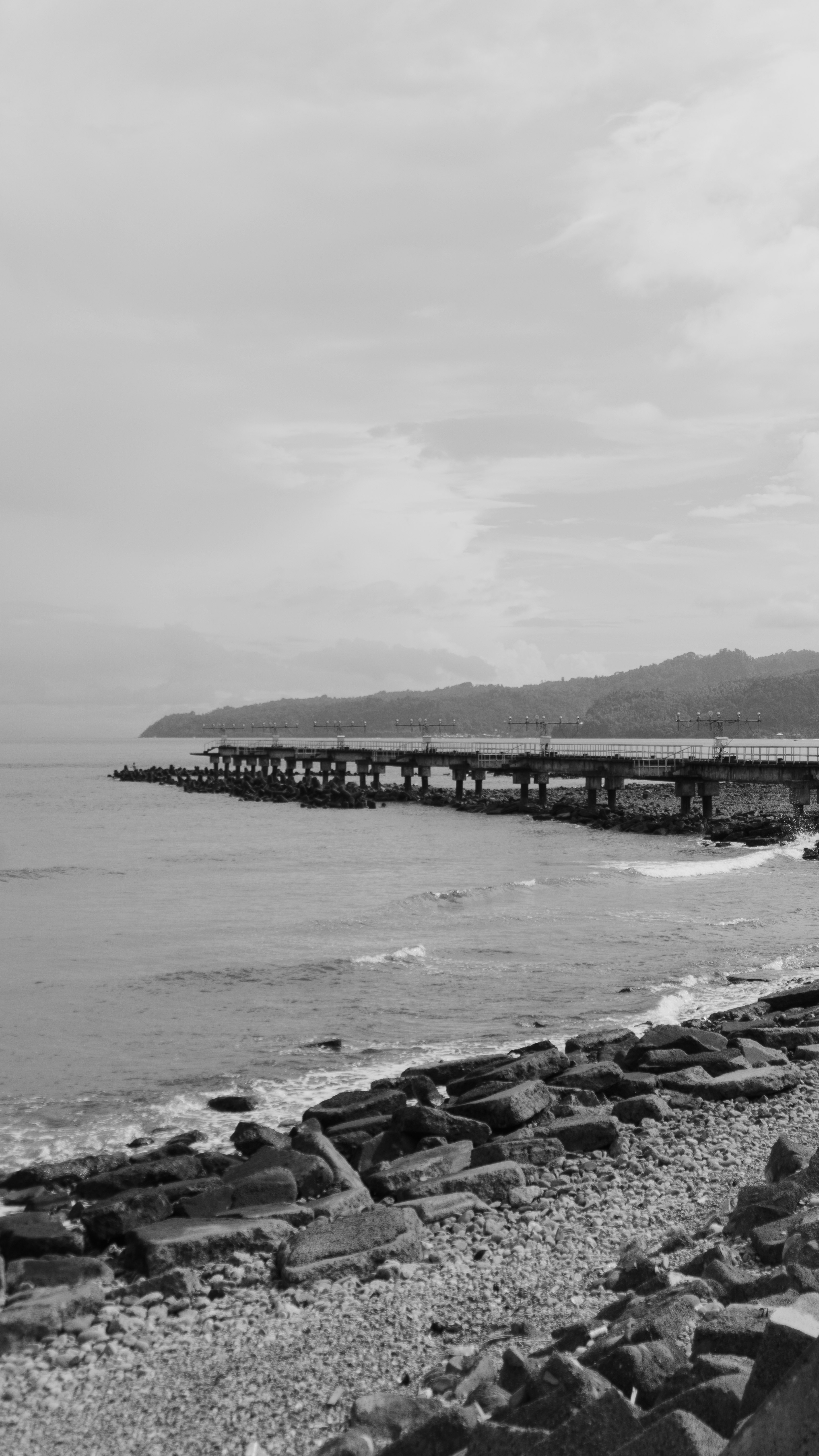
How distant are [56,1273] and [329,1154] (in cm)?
267

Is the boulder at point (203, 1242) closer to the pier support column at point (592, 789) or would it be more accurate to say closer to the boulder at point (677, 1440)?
the boulder at point (677, 1440)

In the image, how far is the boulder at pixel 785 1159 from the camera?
820 centimetres

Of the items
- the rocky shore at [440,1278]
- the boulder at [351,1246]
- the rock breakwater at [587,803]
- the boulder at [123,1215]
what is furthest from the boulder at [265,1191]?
the rock breakwater at [587,803]

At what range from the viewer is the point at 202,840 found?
4931cm

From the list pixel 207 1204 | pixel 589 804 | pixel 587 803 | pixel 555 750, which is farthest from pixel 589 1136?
pixel 555 750

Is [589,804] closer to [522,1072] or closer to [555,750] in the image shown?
[555,750]

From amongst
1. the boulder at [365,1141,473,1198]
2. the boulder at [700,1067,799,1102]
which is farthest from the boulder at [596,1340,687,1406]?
the boulder at [700,1067,799,1102]

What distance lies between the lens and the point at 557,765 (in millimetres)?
61281

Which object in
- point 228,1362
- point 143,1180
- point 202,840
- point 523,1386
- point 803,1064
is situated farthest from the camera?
point 202,840

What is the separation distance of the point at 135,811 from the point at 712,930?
51744 millimetres

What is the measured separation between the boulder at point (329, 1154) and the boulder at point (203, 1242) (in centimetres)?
119

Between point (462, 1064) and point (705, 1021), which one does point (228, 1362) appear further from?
point (705, 1021)

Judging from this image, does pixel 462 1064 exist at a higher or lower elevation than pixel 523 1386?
lower

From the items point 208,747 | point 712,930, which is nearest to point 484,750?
Answer: point 208,747
